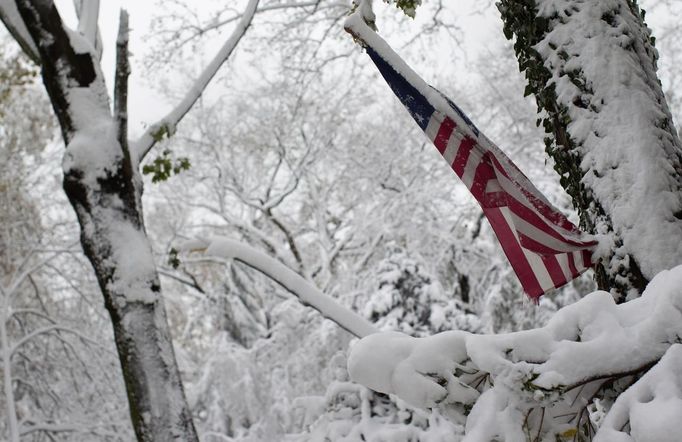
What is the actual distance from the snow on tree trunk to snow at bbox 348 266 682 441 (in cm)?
258

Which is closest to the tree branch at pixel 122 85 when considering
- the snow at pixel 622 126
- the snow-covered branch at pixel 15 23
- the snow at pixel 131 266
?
the snow at pixel 131 266

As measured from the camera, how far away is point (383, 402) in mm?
3889

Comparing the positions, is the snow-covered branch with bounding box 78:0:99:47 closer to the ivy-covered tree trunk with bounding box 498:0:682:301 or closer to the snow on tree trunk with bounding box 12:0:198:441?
the snow on tree trunk with bounding box 12:0:198:441

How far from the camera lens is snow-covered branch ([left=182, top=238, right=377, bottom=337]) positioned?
4.54 m

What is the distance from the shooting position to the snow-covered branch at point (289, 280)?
14.9 feet

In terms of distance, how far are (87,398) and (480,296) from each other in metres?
8.70

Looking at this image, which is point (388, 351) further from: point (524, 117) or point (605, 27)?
point (524, 117)

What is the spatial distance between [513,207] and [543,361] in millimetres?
1751

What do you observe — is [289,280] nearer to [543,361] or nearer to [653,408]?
[543,361]

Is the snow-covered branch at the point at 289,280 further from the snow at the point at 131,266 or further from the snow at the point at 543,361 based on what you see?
the snow at the point at 543,361

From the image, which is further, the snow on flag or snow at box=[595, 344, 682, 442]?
the snow on flag

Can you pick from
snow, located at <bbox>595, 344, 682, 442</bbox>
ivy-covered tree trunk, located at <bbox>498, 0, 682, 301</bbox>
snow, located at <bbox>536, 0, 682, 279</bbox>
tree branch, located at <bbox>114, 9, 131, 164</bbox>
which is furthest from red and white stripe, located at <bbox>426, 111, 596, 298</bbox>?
tree branch, located at <bbox>114, 9, 131, 164</bbox>

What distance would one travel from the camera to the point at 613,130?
2.77m

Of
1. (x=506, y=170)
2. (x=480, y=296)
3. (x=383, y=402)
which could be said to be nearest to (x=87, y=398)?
(x=480, y=296)
